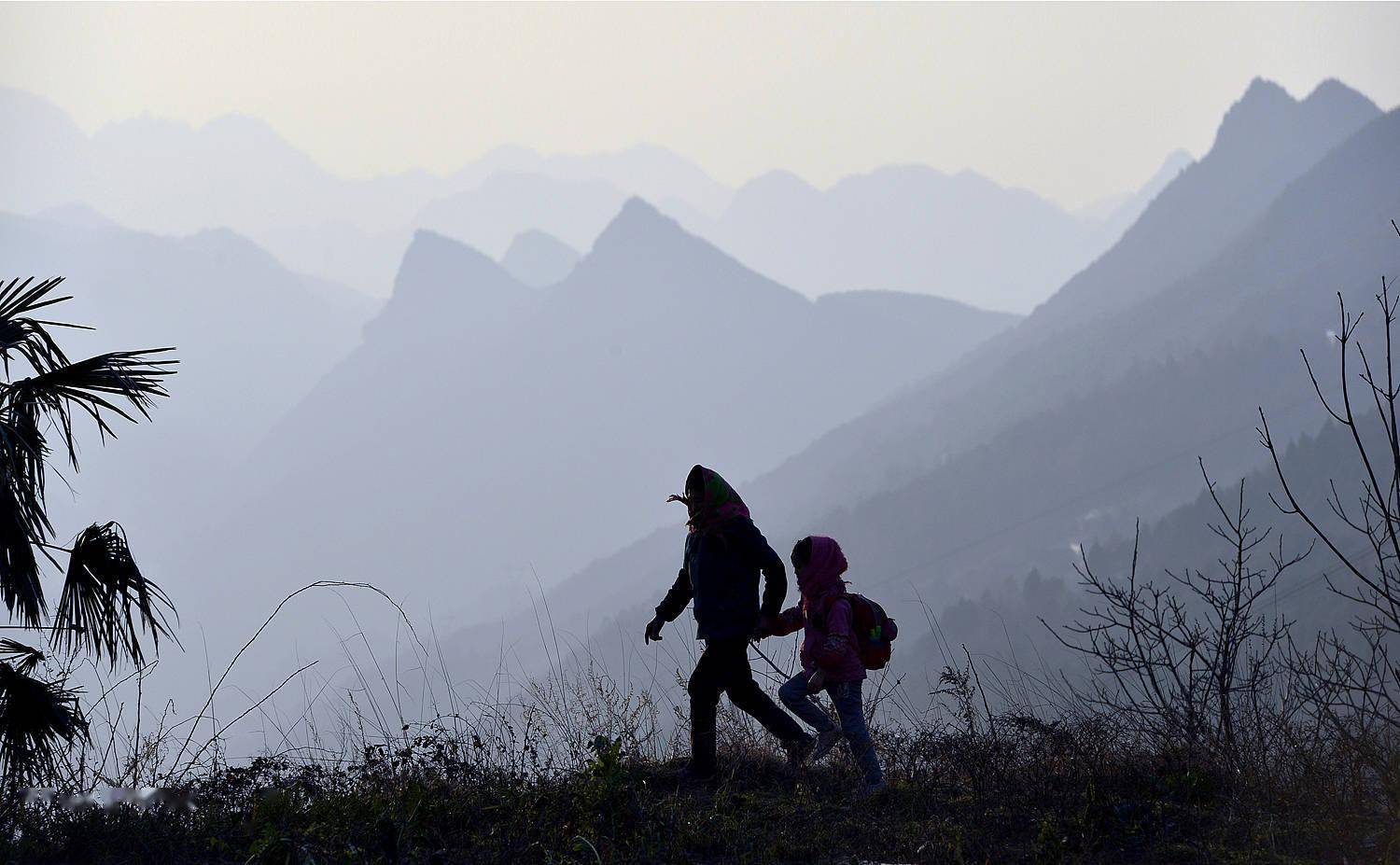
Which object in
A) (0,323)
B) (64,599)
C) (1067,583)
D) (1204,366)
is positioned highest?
(1204,366)

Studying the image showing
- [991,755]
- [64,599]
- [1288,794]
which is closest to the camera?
[1288,794]

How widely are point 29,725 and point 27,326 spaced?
1865 mm

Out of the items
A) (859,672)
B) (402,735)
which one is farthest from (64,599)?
(859,672)

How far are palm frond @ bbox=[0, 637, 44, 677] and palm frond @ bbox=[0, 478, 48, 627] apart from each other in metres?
0.10

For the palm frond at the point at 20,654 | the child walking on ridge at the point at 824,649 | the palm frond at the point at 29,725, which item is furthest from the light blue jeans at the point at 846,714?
the palm frond at the point at 20,654

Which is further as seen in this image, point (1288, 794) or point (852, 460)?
point (852, 460)

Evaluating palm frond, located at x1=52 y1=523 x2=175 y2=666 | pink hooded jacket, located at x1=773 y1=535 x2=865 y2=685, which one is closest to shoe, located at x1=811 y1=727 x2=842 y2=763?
pink hooded jacket, located at x1=773 y1=535 x2=865 y2=685

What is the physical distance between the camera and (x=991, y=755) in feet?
17.6

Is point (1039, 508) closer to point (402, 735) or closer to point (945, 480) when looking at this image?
point (945, 480)

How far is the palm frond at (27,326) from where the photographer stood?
5.21 m

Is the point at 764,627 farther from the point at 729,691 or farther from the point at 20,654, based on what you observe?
the point at 20,654

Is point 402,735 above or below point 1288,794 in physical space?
above

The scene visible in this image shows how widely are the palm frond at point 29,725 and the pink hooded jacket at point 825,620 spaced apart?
3.28 meters

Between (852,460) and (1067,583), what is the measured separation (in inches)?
2794
